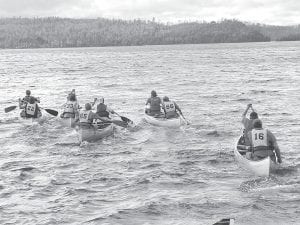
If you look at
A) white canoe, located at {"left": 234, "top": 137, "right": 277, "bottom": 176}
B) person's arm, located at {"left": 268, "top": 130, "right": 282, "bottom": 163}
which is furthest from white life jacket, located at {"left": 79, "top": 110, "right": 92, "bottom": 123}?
person's arm, located at {"left": 268, "top": 130, "right": 282, "bottom": 163}

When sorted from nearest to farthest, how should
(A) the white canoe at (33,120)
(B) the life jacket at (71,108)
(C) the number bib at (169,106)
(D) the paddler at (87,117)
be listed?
(D) the paddler at (87,117) < (C) the number bib at (169,106) < (B) the life jacket at (71,108) < (A) the white canoe at (33,120)

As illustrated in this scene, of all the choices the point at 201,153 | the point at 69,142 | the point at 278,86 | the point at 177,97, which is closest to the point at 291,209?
the point at 201,153

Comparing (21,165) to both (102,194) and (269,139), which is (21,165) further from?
(269,139)

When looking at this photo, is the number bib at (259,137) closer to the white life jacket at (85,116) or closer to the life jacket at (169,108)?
the white life jacket at (85,116)

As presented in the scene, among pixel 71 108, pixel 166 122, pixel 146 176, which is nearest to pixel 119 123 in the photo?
pixel 166 122

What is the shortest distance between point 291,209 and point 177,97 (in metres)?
33.7

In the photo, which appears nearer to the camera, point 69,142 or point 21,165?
point 21,165

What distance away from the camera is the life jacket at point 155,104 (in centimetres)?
3013

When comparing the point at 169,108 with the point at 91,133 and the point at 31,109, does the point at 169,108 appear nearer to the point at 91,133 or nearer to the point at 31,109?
the point at 91,133

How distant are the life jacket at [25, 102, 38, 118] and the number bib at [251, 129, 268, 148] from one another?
16299 millimetres

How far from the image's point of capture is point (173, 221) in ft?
51.3

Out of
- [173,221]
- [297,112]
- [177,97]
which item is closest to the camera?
[173,221]

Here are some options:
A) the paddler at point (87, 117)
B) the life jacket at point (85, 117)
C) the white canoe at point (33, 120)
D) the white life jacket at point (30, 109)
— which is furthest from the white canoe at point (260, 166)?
the white canoe at point (33, 120)

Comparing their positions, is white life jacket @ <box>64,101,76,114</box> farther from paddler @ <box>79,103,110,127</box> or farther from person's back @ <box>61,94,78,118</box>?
paddler @ <box>79,103,110,127</box>
